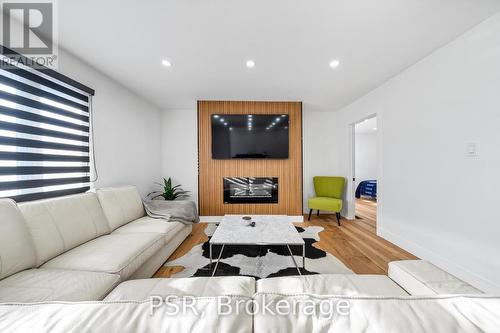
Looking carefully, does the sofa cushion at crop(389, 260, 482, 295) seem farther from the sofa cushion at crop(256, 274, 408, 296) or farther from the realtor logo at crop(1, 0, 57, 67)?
the realtor logo at crop(1, 0, 57, 67)

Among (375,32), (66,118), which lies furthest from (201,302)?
(66,118)

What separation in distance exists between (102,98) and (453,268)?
4.69m

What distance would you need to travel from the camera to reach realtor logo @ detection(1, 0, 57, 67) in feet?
5.12

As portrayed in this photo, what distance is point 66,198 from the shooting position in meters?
1.81

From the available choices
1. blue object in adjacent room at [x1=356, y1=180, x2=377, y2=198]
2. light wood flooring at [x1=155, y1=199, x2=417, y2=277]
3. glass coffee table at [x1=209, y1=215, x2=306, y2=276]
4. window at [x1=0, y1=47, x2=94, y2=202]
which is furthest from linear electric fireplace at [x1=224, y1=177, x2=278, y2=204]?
blue object in adjacent room at [x1=356, y1=180, x2=377, y2=198]

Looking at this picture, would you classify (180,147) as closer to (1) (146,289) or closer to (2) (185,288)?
(1) (146,289)

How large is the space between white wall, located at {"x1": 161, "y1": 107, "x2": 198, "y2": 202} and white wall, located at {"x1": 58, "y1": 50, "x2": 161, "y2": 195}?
24 centimetres

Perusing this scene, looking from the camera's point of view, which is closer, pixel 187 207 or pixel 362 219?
pixel 187 207

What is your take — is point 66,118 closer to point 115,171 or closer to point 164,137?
point 115,171

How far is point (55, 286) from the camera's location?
1.14 metres

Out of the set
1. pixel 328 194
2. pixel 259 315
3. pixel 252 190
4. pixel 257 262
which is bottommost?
pixel 257 262

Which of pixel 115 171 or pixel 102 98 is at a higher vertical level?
pixel 102 98

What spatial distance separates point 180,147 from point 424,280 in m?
4.10

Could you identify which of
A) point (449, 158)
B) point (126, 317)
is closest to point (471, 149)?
point (449, 158)
